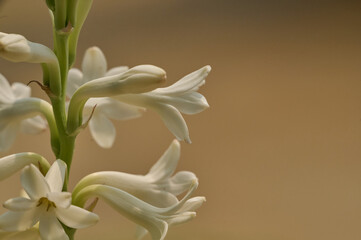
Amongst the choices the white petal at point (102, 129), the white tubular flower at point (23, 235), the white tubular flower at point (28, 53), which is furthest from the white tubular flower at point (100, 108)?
the white tubular flower at point (23, 235)

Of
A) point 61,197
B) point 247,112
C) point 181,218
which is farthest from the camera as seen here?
point 247,112

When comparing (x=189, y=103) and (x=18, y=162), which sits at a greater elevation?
(x=189, y=103)

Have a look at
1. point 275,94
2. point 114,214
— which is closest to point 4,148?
point 114,214

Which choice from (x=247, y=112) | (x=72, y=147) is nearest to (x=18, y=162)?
(x=72, y=147)

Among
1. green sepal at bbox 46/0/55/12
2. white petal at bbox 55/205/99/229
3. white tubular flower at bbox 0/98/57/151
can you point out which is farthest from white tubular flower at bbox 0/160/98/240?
green sepal at bbox 46/0/55/12

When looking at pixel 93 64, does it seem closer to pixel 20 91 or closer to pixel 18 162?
pixel 20 91

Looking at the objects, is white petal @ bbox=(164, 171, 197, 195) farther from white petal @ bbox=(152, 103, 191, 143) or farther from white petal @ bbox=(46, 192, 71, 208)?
white petal @ bbox=(46, 192, 71, 208)
